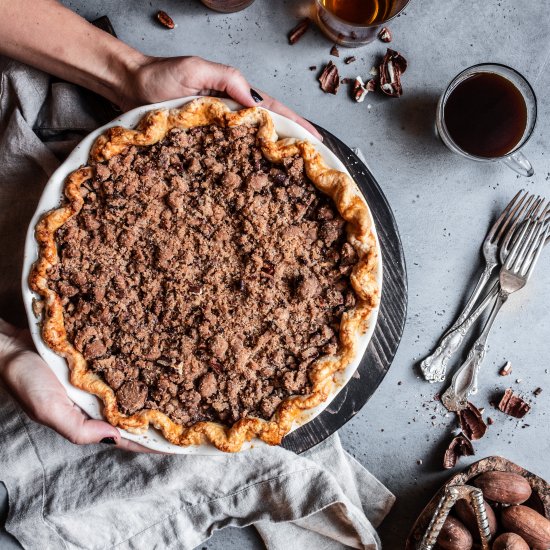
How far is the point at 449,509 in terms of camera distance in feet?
7.57

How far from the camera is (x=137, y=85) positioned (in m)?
2.21

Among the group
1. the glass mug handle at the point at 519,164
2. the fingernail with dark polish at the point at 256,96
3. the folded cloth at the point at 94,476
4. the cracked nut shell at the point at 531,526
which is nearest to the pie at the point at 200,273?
the fingernail with dark polish at the point at 256,96

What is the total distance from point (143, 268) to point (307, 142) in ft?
2.12

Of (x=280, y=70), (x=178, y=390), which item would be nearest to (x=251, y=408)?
(x=178, y=390)

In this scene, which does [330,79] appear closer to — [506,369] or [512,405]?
[506,369]

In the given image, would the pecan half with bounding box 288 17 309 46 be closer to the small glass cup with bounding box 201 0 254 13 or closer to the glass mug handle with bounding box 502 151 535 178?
the small glass cup with bounding box 201 0 254 13

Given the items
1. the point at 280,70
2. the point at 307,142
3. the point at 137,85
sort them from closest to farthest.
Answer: the point at 307,142, the point at 137,85, the point at 280,70

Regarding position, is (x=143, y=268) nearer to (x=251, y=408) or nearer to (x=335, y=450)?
(x=251, y=408)

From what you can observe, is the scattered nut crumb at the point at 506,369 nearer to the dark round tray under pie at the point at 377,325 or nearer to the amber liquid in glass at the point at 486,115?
the dark round tray under pie at the point at 377,325

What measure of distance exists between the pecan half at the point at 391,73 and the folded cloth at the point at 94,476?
1.12 m

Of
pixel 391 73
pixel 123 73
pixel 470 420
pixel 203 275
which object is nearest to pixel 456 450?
pixel 470 420

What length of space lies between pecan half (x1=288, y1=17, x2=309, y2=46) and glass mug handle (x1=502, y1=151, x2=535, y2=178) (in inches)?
36.5

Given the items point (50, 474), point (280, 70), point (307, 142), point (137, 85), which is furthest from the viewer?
point (280, 70)

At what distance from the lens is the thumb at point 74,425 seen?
2.00 metres
